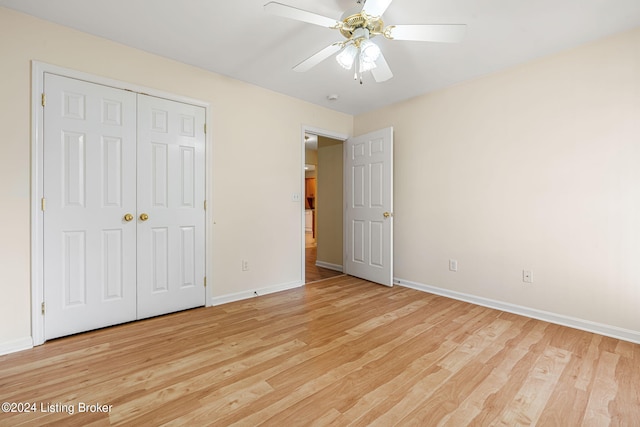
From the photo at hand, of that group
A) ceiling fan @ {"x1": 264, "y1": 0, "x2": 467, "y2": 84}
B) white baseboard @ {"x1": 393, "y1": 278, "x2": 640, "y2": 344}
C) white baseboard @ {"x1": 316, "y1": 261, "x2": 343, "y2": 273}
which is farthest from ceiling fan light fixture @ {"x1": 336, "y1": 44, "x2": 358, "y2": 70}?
white baseboard @ {"x1": 316, "y1": 261, "x2": 343, "y2": 273}

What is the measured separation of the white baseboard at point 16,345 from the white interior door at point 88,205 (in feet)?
0.36

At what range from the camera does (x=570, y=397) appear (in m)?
1.60

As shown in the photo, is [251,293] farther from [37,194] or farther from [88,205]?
[37,194]

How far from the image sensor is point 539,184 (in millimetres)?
2721

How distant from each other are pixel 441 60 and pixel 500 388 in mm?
2719

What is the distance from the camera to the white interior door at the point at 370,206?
12.3 feet

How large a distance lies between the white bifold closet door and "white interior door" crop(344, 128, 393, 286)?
7.06 feet

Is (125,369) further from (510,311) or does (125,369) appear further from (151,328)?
(510,311)

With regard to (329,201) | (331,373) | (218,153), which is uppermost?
(218,153)

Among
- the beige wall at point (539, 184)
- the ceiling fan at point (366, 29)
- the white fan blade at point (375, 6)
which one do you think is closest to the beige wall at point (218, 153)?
the ceiling fan at point (366, 29)

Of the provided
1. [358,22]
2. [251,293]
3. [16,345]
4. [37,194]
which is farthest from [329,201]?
[16,345]

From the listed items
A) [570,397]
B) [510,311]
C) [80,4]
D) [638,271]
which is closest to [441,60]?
[638,271]

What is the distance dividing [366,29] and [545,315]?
2944 mm

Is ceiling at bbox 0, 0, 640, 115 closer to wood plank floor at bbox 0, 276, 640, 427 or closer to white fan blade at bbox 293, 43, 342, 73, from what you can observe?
white fan blade at bbox 293, 43, 342, 73
